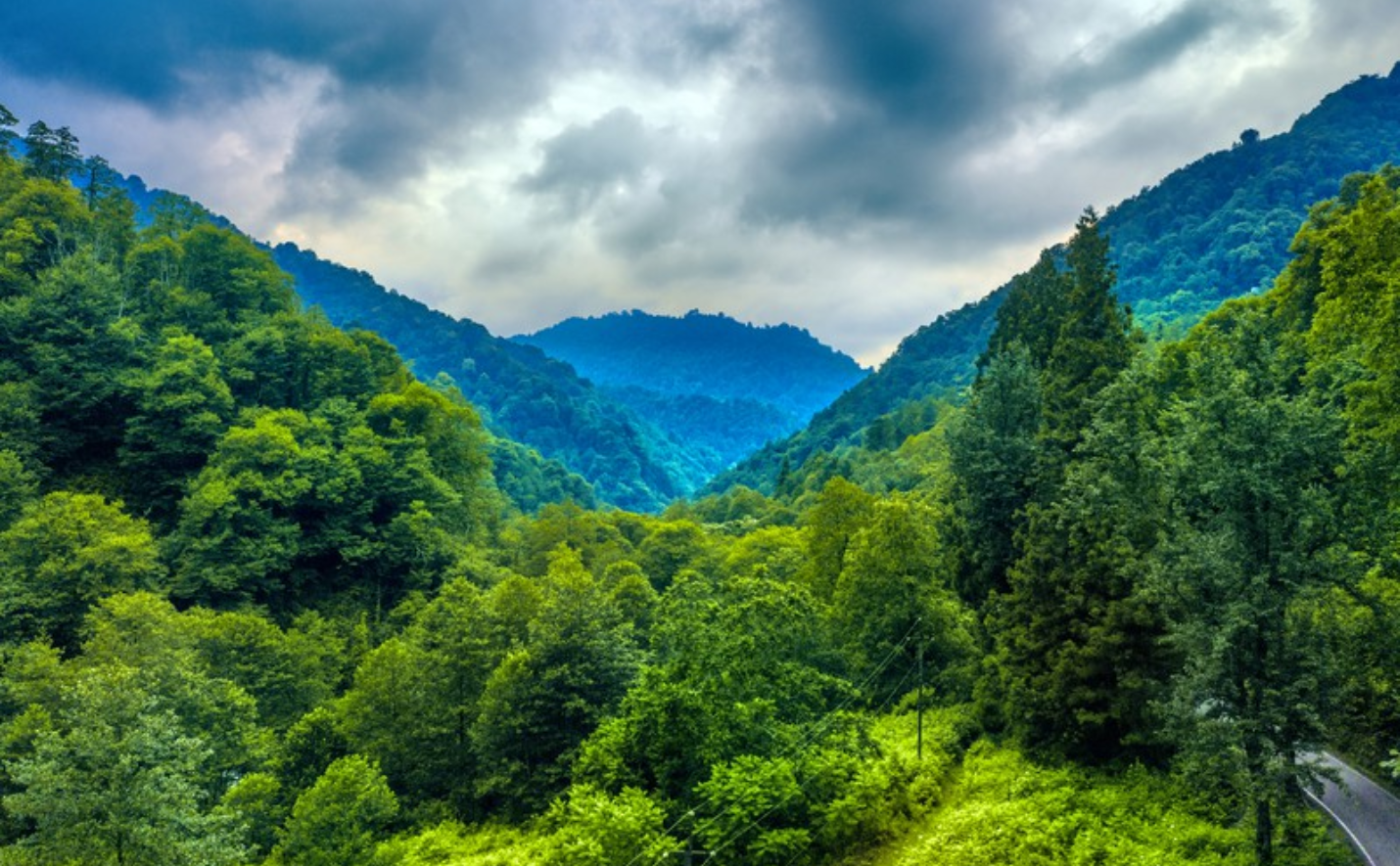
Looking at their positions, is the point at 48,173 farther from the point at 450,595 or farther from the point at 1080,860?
the point at 1080,860

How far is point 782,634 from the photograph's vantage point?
91.1 ft

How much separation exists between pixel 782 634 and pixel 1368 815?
1701 centimetres

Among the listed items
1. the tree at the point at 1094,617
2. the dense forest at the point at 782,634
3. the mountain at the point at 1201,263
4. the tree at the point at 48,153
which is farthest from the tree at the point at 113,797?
the mountain at the point at 1201,263

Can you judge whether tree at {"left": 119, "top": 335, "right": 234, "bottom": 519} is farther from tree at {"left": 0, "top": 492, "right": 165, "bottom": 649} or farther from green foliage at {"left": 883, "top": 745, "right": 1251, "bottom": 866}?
green foliage at {"left": 883, "top": 745, "right": 1251, "bottom": 866}

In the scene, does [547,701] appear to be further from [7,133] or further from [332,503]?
[7,133]

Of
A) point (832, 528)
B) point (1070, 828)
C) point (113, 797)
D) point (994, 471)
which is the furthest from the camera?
point (832, 528)

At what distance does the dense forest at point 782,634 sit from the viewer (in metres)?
17.0

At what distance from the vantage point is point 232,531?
47.0 meters

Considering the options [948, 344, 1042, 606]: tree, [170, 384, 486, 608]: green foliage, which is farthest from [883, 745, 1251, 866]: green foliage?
[170, 384, 486, 608]: green foliage

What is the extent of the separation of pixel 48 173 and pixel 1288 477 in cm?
9675

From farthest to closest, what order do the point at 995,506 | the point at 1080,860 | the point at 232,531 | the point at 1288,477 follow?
the point at 232,531
the point at 995,506
the point at 1080,860
the point at 1288,477

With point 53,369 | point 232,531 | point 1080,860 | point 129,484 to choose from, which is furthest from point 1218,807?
point 53,369

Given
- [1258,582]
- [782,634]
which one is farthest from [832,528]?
→ [1258,582]

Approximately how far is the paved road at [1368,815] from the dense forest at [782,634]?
1.08 meters
